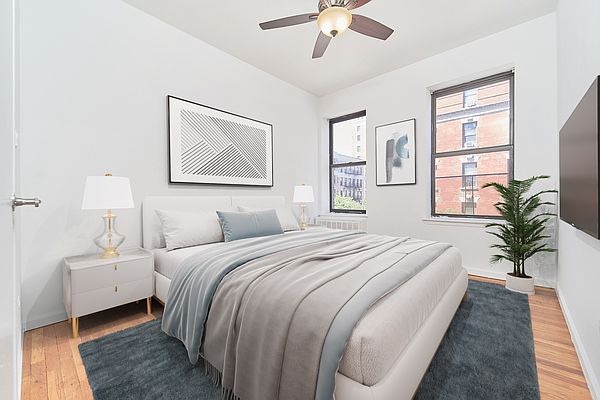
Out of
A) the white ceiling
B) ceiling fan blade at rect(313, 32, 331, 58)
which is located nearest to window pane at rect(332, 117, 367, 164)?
the white ceiling

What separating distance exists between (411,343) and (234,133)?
3075 millimetres

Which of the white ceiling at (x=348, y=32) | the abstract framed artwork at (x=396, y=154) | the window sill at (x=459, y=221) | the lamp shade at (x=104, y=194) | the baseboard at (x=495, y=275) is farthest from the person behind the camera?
the abstract framed artwork at (x=396, y=154)

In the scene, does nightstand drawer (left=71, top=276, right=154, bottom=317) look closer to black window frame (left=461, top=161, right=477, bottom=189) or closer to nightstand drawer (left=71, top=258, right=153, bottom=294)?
nightstand drawer (left=71, top=258, right=153, bottom=294)

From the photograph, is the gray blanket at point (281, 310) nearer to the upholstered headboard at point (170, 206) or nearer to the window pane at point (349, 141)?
the upholstered headboard at point (170, 206)

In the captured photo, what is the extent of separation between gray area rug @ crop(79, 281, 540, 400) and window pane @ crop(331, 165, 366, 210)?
277 centimetres

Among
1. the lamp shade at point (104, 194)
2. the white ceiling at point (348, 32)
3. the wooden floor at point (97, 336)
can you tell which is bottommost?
the wooden floor at point (97, 336)

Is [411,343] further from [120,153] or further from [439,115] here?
[439,115]

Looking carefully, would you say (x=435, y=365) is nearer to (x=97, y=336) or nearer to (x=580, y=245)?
(x=580, y=245)

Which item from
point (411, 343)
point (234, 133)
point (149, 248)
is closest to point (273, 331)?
point (411, 343)

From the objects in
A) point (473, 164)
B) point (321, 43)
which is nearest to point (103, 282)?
point (321, 43)

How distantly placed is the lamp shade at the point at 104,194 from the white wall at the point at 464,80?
3384mm

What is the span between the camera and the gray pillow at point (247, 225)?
8.56 feet

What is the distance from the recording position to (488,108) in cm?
348

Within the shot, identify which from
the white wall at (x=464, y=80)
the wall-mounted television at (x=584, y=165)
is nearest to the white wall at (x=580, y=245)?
the wall-mounted television at (x=584, y=165)
